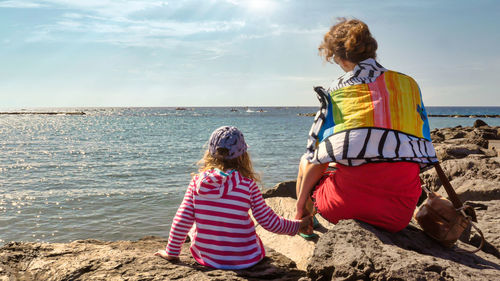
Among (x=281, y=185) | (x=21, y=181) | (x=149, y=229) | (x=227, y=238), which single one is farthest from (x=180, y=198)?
(x=227, y=238)

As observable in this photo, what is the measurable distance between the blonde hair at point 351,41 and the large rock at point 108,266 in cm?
167

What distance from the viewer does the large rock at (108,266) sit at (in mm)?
2580

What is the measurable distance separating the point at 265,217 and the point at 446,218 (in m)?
1.28

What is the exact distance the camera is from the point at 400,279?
1.99 meters

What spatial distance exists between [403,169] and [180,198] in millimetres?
6816

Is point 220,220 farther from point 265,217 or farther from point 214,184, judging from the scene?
point 265,217

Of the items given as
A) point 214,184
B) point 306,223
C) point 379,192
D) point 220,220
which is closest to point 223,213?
point 220,220

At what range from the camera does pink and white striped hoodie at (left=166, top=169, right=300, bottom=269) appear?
104 inches

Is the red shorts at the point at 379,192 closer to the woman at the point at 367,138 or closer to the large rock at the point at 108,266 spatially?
the woman at the point at 367,138

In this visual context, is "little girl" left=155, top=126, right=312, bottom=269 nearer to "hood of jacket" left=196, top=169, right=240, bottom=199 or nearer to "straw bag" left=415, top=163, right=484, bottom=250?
"hood of jacket" left=196, top=169, right=240, bottom=199

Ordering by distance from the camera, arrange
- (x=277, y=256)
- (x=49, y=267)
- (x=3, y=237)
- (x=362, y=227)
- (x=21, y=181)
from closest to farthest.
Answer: (x=362, y=227)
(x=49, y=267)
(x=277, y=256)
(x=3, y=237)
(x=21, y=181)

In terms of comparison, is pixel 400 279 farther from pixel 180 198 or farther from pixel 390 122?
pixel 180 198

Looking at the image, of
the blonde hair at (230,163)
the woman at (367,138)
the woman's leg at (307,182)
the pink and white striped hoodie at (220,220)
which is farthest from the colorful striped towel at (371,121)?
the pink and white striped hoodie at (220,220)

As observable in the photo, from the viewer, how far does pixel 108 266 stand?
271cm
